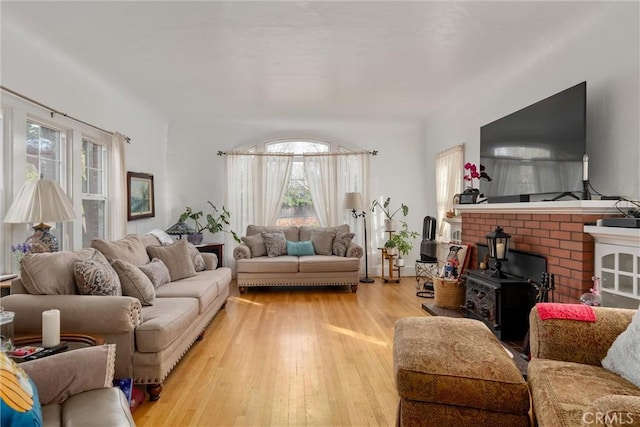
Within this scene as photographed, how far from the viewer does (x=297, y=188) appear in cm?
674

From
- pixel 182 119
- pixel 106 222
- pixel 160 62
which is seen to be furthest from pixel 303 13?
pixel 182 119

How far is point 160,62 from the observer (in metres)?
3.79

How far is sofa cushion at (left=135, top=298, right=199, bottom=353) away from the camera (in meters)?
2.45

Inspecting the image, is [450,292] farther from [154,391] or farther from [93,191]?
[93,191]

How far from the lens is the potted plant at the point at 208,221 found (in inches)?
237

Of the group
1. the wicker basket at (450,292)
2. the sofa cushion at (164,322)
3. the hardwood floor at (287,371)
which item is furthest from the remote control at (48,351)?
the wicker basket at (450,292)

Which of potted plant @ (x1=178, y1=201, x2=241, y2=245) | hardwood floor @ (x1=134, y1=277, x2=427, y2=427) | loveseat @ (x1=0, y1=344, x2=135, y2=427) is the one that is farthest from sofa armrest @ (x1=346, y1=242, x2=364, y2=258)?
loveseat @ (x1=0, y1=344, x2=135, y2=427)

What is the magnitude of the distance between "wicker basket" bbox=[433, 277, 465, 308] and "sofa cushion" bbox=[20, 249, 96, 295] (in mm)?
3410

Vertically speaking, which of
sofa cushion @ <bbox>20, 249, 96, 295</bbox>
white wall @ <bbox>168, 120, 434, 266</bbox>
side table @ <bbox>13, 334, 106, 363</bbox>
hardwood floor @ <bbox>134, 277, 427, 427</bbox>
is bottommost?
hardwood floor @ <bbox>134, 277, 427, 427</bbox>

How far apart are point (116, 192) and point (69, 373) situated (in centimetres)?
342

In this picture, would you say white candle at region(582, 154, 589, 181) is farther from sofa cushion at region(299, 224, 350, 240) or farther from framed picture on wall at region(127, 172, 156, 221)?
framed picture on wall at region(127, 172, 156, 221)

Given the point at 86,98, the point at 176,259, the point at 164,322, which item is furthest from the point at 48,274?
the point at 86,98

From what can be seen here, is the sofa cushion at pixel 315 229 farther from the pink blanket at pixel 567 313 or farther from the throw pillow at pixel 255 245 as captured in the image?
the pink blanket at pixel 567 313

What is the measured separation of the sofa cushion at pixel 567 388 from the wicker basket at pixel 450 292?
243 centimetres
